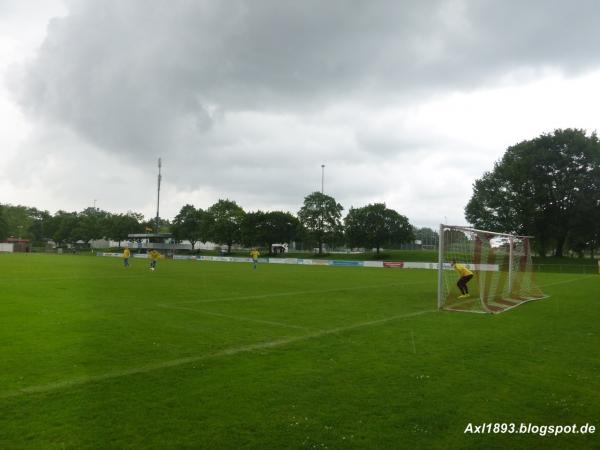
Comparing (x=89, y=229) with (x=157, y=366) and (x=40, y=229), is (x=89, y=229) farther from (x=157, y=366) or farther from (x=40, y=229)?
(x=157, y=366)

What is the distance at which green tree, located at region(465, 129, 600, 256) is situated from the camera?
58312mm

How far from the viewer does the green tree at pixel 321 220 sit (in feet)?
290

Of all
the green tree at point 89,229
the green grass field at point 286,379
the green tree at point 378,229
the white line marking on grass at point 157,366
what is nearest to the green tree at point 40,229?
the green tree at point 89,229

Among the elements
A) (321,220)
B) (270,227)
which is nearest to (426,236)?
(321,220)

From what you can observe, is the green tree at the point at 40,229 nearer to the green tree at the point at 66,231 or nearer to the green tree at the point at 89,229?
the green tree at the point at 66,231

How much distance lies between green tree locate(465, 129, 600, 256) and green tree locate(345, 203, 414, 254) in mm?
19160

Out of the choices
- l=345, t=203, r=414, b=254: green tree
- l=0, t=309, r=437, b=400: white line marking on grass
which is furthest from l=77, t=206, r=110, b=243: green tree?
l=0, t=309, r=437, b=400: white line marking on grass

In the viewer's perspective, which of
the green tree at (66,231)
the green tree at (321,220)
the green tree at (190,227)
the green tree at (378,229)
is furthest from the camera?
the green tree at (66,231)

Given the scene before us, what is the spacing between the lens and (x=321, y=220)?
88.9 metres

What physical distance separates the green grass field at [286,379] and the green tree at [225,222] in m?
84.5

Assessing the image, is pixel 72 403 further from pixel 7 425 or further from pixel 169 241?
pixel 169 241

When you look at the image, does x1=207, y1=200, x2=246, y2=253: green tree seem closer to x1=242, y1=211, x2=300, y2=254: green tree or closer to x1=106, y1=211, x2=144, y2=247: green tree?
x1=242, y1=211, x2=300, y2=254: green tree

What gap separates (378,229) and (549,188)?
28.4 metres

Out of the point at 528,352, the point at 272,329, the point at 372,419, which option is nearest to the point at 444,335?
the point at 528,352
